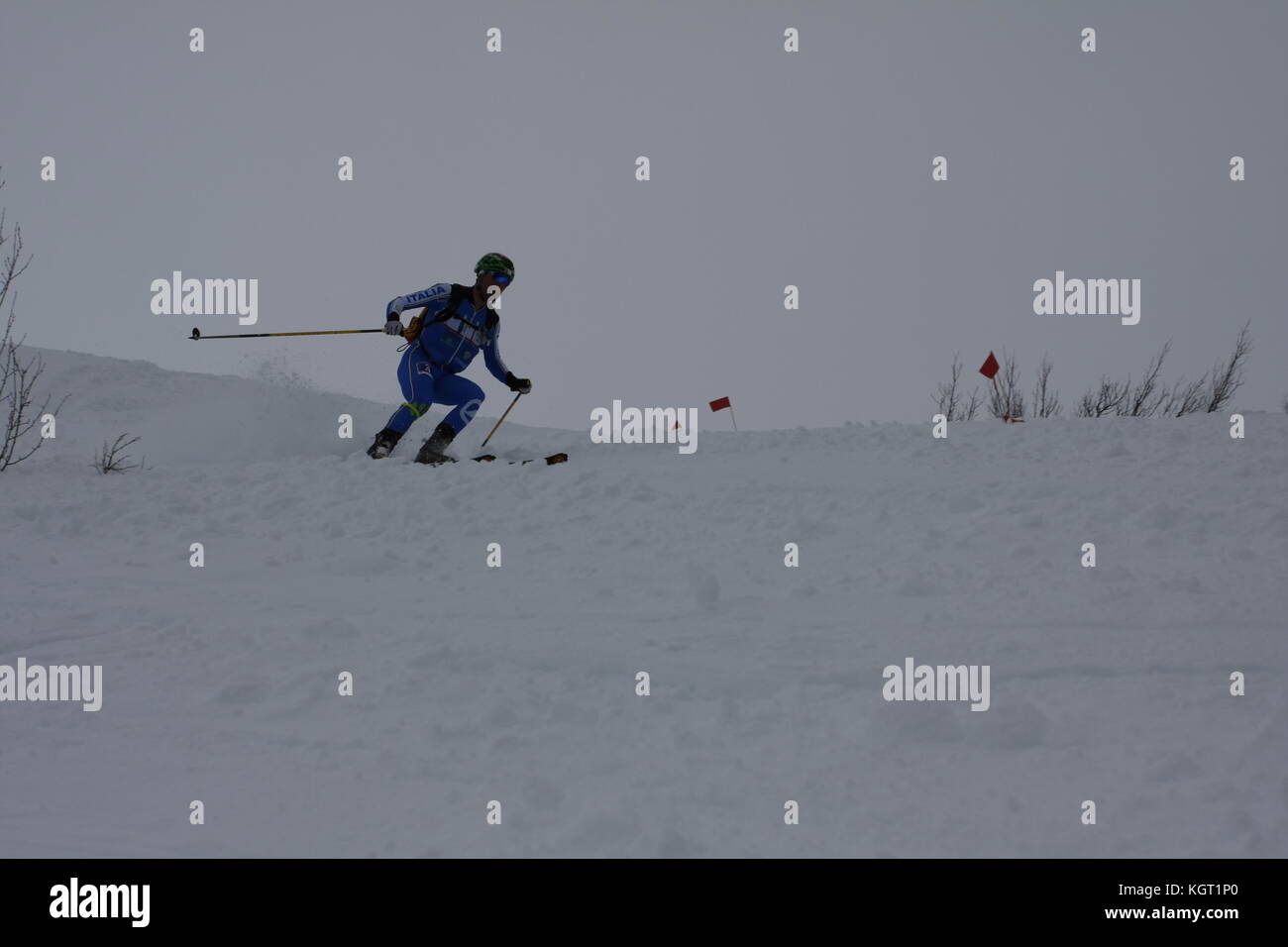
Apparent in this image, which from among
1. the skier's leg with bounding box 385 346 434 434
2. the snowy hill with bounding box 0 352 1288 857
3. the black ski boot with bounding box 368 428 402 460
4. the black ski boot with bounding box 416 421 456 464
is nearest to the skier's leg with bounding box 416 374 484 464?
the black ski boot with bounding box 416 421 456 464

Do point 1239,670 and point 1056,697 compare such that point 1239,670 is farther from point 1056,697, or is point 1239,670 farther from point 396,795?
point 396,795

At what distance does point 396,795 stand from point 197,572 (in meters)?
3.23

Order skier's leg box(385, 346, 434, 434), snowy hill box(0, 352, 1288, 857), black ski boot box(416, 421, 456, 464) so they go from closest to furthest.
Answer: snowy hill box(0, 352, 1288, 857) < black ski boot box(416, 421, 456, 464) < skier's leg box(385, 346, 434, 434)

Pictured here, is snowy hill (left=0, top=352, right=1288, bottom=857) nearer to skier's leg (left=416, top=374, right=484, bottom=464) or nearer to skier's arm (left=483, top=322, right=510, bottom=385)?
skier's leg (left=416, top=374, right=484, bottom=464)

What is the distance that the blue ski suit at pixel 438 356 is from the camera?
947 cm

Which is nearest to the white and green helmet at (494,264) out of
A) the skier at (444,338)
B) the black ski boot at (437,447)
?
the skier at (444,338)

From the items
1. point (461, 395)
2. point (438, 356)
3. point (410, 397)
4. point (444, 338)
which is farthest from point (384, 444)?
point (444, 338)

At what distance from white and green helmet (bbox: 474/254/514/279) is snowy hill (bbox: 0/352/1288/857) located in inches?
94.5

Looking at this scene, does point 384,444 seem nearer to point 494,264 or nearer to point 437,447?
point 437,447

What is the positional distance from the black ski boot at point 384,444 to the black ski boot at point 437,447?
1.38 ft

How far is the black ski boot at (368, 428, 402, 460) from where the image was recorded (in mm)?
9305

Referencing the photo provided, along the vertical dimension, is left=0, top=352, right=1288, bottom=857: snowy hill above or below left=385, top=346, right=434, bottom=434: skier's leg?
below

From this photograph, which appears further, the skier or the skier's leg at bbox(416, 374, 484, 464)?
the skier
